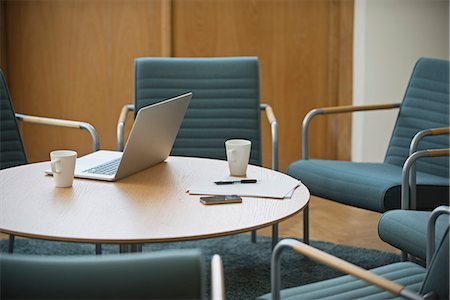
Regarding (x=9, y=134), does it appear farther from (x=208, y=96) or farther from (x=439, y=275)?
(x=439, y=275)

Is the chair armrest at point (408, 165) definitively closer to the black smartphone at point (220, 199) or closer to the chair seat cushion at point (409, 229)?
the chair seat cushion at point (409, 229)

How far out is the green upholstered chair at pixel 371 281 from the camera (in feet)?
5.38

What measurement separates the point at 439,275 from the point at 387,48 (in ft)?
9.04

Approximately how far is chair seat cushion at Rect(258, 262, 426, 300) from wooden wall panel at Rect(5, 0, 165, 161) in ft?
9.33

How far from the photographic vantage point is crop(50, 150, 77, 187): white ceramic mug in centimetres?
220

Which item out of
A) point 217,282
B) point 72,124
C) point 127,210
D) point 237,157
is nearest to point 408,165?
point 237,157

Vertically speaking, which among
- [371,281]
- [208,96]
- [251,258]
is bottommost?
[251,258]

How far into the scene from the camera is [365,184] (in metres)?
2.96

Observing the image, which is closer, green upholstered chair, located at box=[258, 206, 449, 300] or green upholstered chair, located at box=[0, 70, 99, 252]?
green upholstered chair, located at box=[258, 206, 449, 300]

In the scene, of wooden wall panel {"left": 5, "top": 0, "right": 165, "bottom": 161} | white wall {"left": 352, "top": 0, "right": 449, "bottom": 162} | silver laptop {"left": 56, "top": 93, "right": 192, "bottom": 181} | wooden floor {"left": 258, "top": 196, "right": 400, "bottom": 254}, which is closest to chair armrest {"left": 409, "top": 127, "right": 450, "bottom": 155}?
wooden floor {"left": 258, "top": 196, "right": 400, "bottom": 254}

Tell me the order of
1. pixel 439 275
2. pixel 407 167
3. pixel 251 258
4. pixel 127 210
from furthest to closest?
pixel 251 258 → pixel 407 167 → pixel 127 210 → pixel 439 275

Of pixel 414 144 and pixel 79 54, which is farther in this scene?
pixel 79 54

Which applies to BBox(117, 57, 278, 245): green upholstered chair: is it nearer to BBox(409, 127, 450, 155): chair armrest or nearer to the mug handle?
BBox(409, 127, 450, 155): chair armrest

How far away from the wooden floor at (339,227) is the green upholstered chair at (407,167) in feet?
1.32
